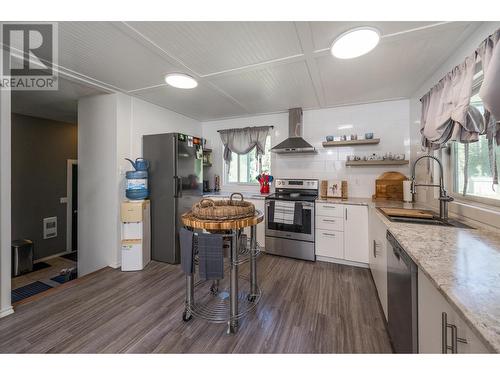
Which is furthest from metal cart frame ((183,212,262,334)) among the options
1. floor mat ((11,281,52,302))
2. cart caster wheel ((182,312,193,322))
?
floor mat ((11,281,52,302))

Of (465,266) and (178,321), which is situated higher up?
(465,266)

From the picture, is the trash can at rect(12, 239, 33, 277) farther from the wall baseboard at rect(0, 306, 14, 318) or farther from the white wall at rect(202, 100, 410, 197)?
the white wall at rect(202, 100, 410, 197)

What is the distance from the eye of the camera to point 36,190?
373 cm

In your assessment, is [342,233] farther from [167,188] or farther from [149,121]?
[149,121]

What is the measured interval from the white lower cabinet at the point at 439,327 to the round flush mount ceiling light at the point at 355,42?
5.54ft

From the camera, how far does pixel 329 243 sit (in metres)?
2.87

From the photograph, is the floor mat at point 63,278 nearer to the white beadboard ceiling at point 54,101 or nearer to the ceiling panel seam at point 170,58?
the white beadboard ceiling at point 54,101

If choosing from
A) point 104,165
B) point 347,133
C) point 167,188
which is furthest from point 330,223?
point 104,165

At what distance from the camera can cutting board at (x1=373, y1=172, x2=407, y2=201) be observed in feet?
9.49

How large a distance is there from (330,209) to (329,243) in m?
0.49

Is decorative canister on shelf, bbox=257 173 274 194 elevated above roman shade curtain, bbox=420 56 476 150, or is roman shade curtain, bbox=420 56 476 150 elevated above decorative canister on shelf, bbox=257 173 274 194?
roman shade curtain, bbox=420 56 476 150

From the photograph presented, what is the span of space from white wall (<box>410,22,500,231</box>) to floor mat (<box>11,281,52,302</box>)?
484 cm

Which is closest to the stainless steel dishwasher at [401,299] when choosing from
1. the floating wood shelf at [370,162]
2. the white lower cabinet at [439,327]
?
the white lower cabinet at [439,327]

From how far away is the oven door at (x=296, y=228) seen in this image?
9.59 ft
